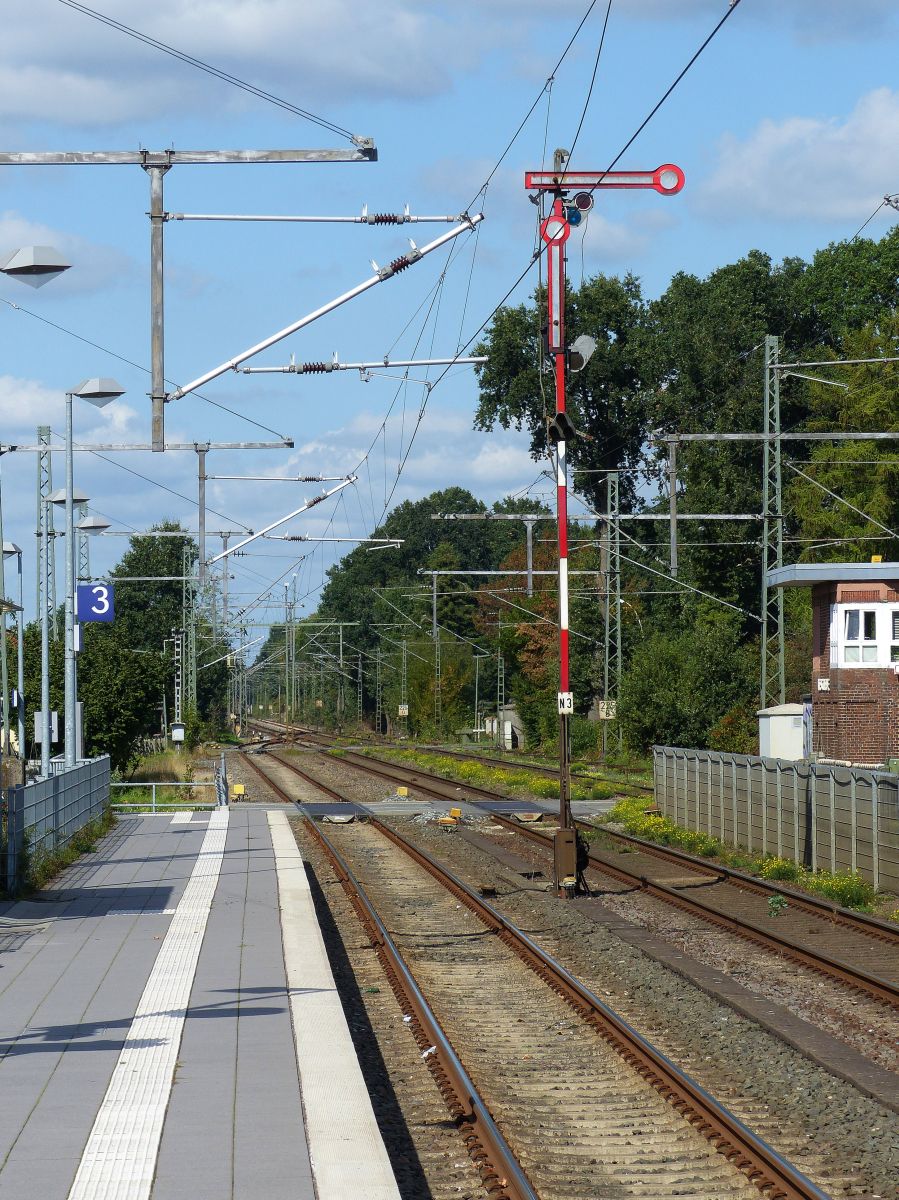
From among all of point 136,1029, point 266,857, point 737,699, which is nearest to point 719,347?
point 737,699

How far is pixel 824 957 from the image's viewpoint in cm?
1363

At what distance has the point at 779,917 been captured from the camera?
17.1m

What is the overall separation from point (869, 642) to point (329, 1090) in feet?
85.7

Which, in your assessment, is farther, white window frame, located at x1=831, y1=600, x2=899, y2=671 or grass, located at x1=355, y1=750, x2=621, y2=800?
grass, located at x1=355, y1=750, x2=621, y2=800

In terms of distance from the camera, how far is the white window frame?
32344 millimetres

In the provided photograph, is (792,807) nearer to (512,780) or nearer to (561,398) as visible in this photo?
(561,398)

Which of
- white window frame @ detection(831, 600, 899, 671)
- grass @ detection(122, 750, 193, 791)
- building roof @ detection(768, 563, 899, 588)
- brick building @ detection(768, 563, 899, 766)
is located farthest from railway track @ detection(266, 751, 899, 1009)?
grass @ detection(122, 750, 193, 791)

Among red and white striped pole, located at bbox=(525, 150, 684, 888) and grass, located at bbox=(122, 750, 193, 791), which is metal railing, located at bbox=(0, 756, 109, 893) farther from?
grass, located at bbox=(122, 750, 193, 791)

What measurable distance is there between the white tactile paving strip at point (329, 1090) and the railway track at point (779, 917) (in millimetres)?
4430

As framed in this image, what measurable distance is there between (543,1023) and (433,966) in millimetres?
2940

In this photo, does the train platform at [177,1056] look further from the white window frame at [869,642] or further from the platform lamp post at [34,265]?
the white window frame at [869,642]

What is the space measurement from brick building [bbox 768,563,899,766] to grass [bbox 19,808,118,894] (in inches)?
599

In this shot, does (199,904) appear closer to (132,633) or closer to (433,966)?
(433,966)

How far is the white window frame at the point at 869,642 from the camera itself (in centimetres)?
3234
